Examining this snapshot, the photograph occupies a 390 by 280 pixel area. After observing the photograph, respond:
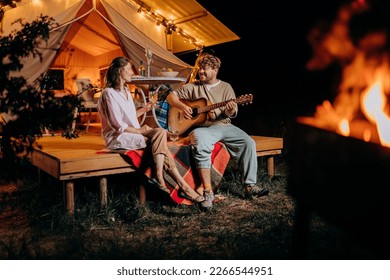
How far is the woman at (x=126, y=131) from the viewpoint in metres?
3.22

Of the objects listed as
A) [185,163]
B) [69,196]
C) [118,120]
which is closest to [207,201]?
[185,163]

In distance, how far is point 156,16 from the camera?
7.05 metres

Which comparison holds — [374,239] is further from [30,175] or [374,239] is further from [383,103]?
[30,175]

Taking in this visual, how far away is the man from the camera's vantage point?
3.47 meters

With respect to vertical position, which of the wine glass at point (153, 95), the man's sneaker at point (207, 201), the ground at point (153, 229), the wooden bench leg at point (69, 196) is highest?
the wine glass at point (153, 95)

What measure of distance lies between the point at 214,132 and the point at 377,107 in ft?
5.71

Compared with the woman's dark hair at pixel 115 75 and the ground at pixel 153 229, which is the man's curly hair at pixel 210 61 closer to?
the woman's dark hair at pixel 115 75

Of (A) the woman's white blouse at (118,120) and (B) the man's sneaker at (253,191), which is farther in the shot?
(B) the man's sneaker at (253,191)

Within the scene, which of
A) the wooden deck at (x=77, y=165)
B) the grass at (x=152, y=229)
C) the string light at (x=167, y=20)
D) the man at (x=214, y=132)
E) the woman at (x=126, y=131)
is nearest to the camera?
the grass at (x=152, y=229)

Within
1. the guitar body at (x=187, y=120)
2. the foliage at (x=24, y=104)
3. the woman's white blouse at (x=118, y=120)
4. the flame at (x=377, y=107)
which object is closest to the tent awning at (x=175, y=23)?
the guitar body at (x=187, y=120)

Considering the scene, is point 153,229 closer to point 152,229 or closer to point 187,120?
point 152,229

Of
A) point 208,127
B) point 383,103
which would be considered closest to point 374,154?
point 383,103

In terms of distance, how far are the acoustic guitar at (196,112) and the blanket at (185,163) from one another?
17 cm

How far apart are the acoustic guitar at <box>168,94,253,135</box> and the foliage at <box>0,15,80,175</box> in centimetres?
156
